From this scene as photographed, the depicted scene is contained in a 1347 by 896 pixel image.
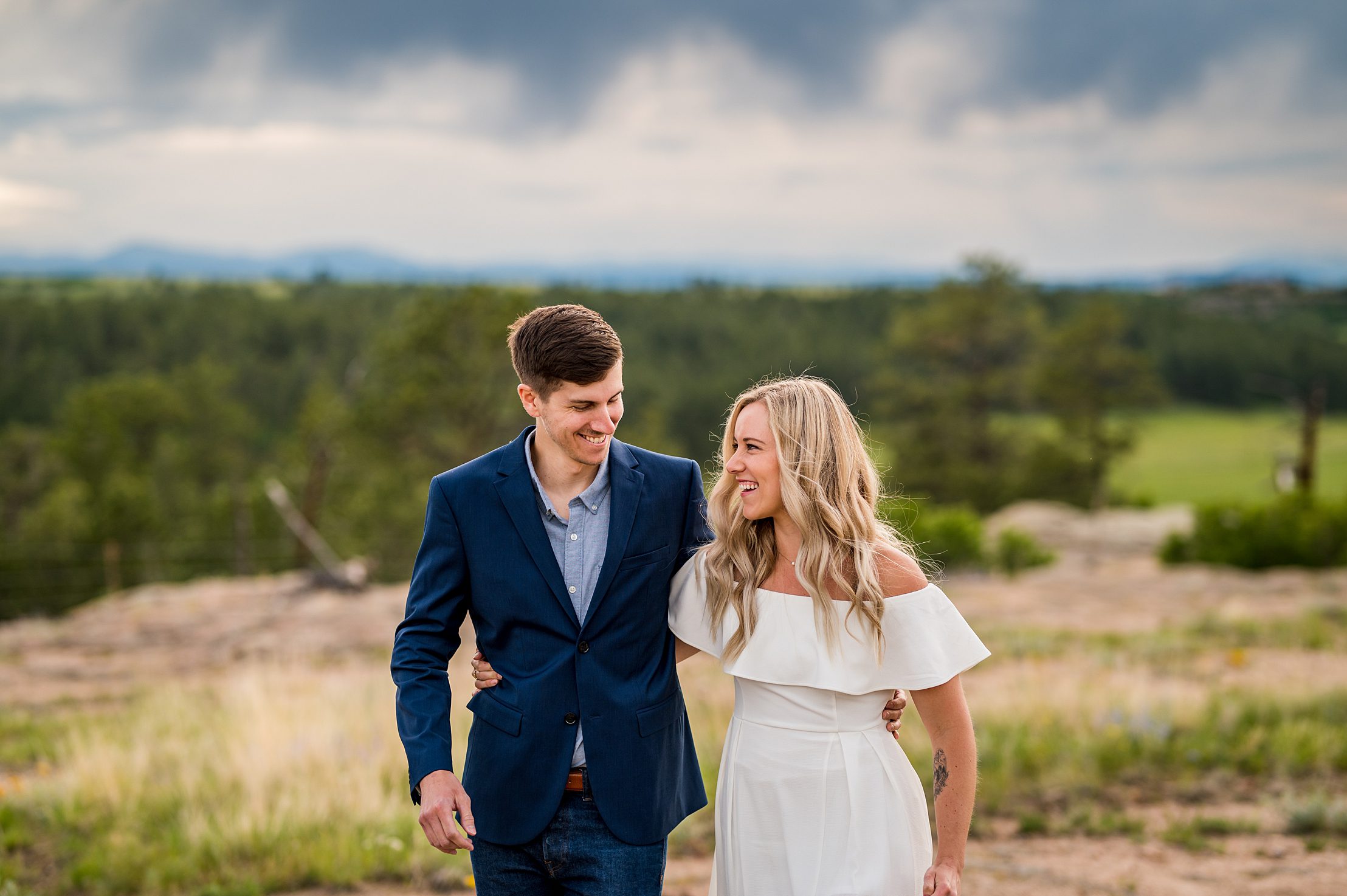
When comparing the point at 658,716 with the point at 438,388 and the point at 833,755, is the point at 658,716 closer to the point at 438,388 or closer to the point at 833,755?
the point at 833,755

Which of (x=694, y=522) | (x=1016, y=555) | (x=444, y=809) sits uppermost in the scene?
(x=694, y=522)

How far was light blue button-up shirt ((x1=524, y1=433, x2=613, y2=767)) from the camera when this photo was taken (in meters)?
2.73

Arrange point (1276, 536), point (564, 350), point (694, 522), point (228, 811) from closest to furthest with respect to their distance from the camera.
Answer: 1. point (564, 350)
2. point (694, 522)
3. point (228, 811)
4. point (1276, 536)

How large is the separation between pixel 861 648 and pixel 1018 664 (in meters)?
9.17

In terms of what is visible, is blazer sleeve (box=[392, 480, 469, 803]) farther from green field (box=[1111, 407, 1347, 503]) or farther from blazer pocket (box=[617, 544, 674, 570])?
green field (box=[1111, 407, 1347, 503])

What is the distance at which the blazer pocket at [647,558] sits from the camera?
9.01 feet

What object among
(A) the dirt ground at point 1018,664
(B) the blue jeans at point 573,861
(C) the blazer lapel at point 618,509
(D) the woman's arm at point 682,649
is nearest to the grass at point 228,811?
(A) the dirt ground at point 1018,664

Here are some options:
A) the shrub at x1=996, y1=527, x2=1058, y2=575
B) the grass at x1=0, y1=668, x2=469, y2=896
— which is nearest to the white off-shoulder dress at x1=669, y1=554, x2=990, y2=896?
the grass at x1=0, y1=668, x2=469, y2=896

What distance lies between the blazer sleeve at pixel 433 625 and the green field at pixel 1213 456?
155 ft

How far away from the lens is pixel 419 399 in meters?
29.3

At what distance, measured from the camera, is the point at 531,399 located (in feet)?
9.08

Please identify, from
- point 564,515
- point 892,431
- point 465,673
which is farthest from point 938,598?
point 892,431

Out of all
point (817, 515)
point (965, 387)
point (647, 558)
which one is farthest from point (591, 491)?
point (965, 387)

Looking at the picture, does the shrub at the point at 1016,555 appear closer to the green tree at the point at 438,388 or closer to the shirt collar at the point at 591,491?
the green tree at the point at 438,388
